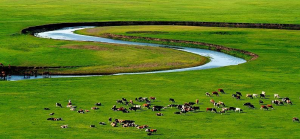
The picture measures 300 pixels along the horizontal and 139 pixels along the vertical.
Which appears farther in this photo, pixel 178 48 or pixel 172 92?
pixel 178 48

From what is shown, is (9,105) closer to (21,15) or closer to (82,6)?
(21,15)

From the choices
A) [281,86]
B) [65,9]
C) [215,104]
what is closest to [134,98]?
[215,104]

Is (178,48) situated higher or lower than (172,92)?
higher

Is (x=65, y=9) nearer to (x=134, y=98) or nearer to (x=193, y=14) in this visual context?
(x=193, y=14)

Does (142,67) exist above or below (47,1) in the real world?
below

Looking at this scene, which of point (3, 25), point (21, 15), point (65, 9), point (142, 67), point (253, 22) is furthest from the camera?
point (65, 9)

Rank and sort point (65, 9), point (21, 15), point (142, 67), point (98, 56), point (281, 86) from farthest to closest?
point (65, 9) → point (21, 15) → point (98, 56) → point (142, 67) → point (281, 86)

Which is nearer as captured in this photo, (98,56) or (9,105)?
(9,105)

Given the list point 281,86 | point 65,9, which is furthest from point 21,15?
point 281,86

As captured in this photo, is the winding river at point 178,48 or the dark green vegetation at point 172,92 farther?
the winding river at point 178,48

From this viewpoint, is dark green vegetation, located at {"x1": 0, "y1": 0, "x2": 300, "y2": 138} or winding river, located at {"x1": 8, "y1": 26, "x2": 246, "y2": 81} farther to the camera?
winding river, located at {"x1": 8, "y1": 26, "x2": 246, "y2": 81}

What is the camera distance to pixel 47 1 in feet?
479

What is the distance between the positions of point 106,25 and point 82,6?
30385 mm

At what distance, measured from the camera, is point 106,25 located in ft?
325
